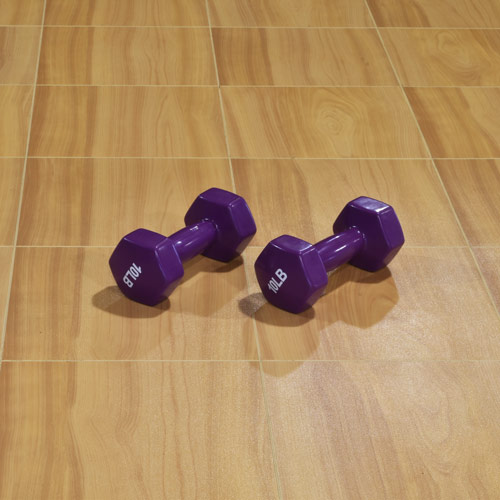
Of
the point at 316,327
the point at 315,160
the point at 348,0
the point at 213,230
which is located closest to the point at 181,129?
the point at 315,160

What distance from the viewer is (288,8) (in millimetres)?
2957

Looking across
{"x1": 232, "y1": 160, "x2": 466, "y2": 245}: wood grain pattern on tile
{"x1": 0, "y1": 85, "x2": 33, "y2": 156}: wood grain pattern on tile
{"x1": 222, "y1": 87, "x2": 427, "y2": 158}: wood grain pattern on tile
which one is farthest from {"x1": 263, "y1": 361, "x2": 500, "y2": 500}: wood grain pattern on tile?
{"x1": 0, "y1": 85, "x2": 33, "y2": 156}: wood grain pattern on tile

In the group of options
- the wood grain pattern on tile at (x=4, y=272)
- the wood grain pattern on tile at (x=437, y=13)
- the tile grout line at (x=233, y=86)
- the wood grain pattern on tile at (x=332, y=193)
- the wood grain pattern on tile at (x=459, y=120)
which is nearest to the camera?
the wood grain pattern on tile at (x=4, y=272)

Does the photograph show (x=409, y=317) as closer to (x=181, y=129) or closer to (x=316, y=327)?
(x=316, y=327)

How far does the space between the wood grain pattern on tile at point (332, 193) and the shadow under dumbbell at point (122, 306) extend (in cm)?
32

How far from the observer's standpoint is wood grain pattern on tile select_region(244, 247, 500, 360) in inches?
65.1

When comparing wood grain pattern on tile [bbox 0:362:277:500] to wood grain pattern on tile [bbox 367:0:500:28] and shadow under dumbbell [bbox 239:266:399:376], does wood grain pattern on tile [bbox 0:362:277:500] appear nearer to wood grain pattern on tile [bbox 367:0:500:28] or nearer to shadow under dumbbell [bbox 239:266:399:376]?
shadow under dumbbell [bbox 239:266:399:376]

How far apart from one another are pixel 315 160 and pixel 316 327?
2.16 ft

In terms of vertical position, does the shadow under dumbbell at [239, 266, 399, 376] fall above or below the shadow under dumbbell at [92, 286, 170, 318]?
above

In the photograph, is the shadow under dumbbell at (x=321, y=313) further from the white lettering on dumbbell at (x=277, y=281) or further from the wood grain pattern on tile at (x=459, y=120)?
the wood grain pattern on tile at (x=459, y=120)

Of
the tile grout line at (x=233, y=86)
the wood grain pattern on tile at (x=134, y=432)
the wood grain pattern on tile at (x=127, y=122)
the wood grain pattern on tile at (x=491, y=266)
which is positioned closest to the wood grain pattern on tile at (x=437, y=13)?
the tile grout line at (x=233, y=86)

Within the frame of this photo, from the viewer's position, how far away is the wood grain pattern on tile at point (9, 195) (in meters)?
1.89

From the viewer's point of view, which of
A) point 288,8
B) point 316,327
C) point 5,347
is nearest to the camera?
point 5,347

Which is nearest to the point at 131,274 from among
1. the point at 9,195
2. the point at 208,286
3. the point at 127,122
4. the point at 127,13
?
the point at 208,286
